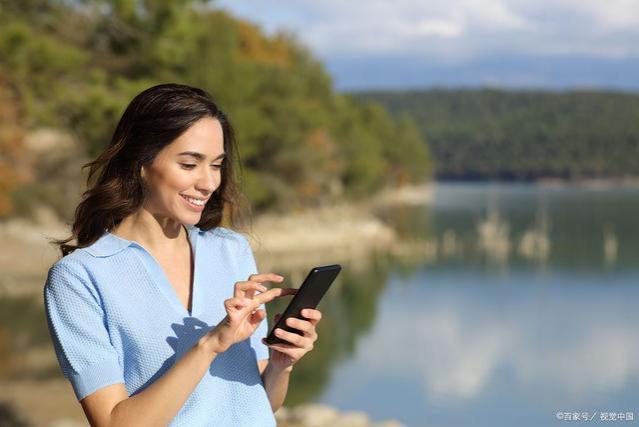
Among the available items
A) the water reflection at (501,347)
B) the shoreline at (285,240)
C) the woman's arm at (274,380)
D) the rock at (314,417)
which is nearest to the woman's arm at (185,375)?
the woman's arm at (274,380)

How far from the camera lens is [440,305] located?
18.2 meters

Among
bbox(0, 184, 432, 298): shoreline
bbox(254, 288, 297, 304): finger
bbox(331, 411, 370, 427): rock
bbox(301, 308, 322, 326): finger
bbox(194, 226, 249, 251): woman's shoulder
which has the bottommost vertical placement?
bbox(0, 184, 432, 298): shoreline

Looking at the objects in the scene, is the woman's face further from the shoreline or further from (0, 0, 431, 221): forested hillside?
the shoreline

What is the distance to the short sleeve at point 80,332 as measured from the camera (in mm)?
1515

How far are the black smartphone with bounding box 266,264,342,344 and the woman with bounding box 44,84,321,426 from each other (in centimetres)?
2

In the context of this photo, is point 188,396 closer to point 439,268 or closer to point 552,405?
point 552,405

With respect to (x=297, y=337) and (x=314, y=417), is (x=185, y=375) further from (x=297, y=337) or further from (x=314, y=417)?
(x=314, y=417)

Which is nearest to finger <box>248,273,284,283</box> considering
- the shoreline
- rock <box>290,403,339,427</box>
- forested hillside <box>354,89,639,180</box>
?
rock <box>290,403,339,427</box>

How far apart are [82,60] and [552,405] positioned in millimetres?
6573

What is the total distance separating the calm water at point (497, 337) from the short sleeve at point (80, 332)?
8808 millimetres

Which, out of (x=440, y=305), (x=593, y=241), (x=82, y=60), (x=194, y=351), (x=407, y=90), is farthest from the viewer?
(x=407, y=90)

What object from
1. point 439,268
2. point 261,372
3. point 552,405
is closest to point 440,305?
point 439,268

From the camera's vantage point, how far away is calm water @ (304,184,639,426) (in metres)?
11.1

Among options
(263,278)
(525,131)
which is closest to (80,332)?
(263,278)
